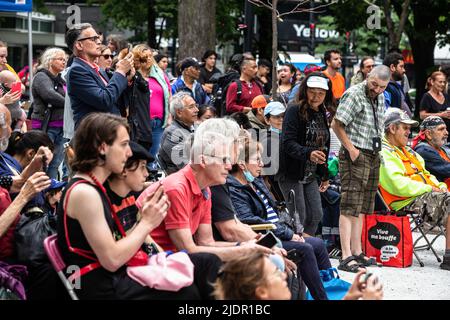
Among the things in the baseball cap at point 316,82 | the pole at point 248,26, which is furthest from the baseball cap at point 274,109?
the pole at point 248,26

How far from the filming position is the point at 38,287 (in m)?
4.86

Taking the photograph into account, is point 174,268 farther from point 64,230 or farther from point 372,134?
point 372,134

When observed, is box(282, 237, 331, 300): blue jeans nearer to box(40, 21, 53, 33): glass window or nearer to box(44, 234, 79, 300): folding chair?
box(44, 234, 79, 300): folding chair

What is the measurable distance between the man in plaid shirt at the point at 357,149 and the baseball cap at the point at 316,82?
12.3 inches

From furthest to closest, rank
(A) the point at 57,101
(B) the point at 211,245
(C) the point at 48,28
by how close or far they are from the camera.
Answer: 1. (C) the point at 48,28
2. (A) the point at 57,101
3. (B) the point at 211,245

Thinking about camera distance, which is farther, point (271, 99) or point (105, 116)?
point (271, 99)

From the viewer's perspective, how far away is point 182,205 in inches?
210

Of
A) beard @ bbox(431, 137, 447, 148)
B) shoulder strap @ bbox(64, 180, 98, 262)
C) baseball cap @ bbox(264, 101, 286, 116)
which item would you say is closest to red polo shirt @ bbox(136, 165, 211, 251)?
shoulder strap @ bbox(64, 180, 98, 262)

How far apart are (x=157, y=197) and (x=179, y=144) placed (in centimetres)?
400

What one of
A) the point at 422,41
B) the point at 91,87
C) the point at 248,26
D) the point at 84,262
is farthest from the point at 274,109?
the point at 422,41

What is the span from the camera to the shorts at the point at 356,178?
8805 mm

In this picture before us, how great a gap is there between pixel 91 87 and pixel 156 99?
2.92 metres

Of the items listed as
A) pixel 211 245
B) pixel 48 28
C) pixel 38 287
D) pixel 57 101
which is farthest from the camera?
pixel 48 28

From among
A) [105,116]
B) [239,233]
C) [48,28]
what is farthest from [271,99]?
[48,28]
